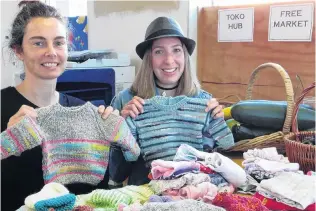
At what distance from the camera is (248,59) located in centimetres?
181

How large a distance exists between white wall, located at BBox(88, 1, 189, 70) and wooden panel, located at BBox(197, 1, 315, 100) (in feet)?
0.51

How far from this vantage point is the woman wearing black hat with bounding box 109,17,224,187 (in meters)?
1.19

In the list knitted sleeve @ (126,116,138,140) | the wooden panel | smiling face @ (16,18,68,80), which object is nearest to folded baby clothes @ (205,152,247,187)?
knitted sleeve @ (126,116,138,140)

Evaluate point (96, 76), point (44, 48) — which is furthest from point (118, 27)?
point (44, 48)

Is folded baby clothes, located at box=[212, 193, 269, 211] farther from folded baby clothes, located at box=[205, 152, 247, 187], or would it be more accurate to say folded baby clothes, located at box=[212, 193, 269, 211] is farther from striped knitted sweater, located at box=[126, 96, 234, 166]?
striped knitted sweater, located at box=[126, 96, 234, 166]

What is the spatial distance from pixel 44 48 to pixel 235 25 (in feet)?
3.52

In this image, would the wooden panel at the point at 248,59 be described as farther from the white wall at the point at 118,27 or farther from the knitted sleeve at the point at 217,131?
the knitted sleeve at the point at 217,131

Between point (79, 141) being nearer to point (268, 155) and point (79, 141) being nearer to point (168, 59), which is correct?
point (168, 59)

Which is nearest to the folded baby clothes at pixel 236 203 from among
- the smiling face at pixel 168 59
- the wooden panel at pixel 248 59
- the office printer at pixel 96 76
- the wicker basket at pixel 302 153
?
the wicker basket at pixel 302 153

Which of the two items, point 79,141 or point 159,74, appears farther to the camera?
point 159,74

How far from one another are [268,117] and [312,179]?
1.69 feet

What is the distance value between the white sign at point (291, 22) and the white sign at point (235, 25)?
0.38 feet

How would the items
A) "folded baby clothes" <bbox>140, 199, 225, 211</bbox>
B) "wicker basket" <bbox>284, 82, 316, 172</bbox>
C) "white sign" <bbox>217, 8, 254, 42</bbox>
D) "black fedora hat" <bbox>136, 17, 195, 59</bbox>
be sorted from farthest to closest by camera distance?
"white sign" <bbox>217, 8, 254, 42</bbox> < "black fedora hat" <bbox>136, 17, 195, 59</bbox> < "wicker basket" <bbox>284, 82, 316, 172</bbox> < "folded baby clothes" <bbox>140, 199, 225, 211</bbox>

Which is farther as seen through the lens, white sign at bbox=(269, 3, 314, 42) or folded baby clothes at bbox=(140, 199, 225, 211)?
white sign at bbox=(269, 3, 314, 42)
